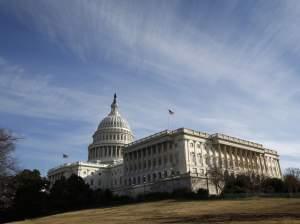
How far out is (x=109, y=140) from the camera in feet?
512

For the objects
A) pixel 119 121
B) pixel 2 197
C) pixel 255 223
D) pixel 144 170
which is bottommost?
pixel 255 223

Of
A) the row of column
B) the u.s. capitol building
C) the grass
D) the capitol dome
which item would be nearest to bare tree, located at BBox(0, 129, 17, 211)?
the grass

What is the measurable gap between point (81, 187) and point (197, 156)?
119ft

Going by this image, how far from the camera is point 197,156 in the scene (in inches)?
3957

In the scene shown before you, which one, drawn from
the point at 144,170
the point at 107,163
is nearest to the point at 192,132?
the point at 144,170

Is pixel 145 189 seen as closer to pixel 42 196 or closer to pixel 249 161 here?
pixel 42 196

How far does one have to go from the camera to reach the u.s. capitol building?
8925cm

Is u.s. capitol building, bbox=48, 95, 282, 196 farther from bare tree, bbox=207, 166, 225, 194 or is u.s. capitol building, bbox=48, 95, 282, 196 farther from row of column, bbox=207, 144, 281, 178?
bare tree, bbox=207, 166, 225, 194

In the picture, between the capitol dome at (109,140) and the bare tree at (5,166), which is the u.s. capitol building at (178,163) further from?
the bare tree at (5,166)

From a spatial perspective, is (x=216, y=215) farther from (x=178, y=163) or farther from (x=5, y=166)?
(x=178, y=163)

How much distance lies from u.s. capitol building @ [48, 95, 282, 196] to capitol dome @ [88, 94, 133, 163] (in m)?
13.3

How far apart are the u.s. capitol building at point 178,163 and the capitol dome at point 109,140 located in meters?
13.3

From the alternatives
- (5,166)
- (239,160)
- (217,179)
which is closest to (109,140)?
(239,160)

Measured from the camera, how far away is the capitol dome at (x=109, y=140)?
154 m
